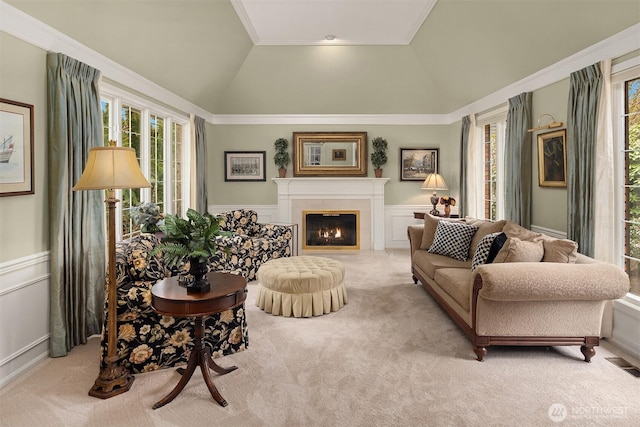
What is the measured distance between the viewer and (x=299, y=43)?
626 centimetres

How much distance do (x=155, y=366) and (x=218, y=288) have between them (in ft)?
3.10

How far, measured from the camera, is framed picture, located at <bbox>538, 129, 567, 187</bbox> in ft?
13.9

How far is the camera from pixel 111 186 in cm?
253

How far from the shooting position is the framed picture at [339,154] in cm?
791

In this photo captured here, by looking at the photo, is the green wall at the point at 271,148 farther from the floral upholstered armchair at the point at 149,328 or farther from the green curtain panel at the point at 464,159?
the floral upholstered armchair at the point at 149,328

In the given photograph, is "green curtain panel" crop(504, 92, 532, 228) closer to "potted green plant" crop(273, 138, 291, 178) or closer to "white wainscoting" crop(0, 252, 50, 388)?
"potted green plant" crop(273, 138, 291, 178)

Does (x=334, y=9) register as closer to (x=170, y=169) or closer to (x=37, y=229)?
(x=170, y=169)

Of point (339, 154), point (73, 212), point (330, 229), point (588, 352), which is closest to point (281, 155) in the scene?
point (339, 154)

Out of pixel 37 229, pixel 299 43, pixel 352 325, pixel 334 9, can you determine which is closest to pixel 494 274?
pixel 352 325

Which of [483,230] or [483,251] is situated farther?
[483,230]

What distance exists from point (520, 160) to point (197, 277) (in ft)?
14.0

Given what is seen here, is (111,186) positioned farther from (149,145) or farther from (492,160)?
(492,160)

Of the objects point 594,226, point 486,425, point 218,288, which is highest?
point 594,226

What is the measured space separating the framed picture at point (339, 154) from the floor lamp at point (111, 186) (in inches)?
217
